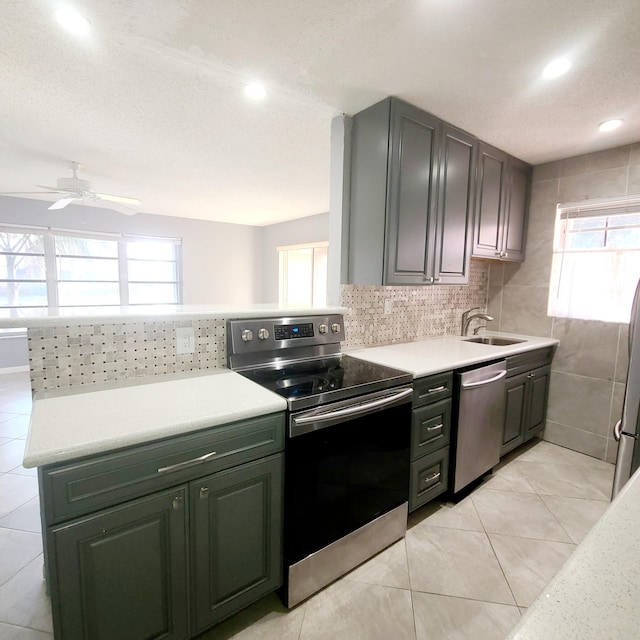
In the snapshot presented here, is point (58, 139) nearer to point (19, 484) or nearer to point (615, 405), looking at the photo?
point (19, 484)

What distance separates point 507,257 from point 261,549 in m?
2.71

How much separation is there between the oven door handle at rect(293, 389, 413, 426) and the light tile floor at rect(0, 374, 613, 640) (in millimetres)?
813

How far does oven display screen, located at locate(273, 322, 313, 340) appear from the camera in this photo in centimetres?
192

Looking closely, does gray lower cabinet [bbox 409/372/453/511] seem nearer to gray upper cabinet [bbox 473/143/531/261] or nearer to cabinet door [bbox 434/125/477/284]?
cabinet door [bbox 434/125/477/284]

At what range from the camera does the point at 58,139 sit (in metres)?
2.80

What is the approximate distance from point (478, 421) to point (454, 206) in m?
1.41

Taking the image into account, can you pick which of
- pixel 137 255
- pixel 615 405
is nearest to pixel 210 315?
pixel 615 405

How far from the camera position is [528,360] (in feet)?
8.63

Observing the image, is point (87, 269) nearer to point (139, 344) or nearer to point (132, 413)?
point (139, 344)

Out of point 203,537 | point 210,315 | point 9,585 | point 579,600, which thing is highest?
point 210,315

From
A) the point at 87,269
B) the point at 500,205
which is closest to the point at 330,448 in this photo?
the point at 500,205

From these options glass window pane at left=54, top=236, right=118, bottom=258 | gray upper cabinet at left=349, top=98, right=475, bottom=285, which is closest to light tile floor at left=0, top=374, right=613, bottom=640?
gray upper cabinet at left=349, top=98, right=475, bottom=285

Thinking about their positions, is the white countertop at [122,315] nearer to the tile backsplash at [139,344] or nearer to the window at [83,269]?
the tile backsplash at [139,344]

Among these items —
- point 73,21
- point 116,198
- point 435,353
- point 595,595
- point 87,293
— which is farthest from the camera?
point 87,293
